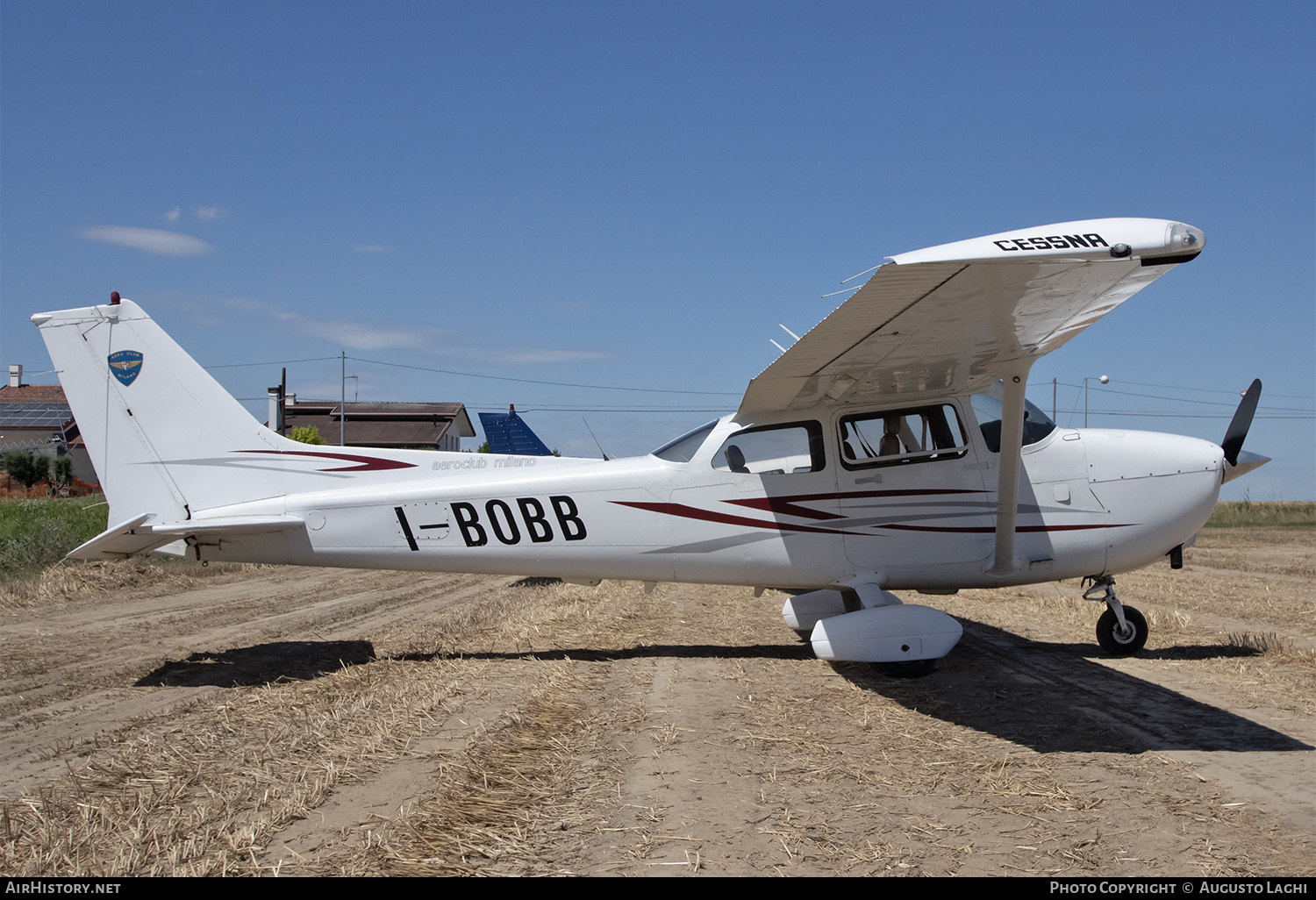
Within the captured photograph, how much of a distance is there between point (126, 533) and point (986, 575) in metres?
7.04

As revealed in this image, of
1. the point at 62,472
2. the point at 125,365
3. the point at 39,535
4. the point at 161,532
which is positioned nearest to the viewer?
the point at 161,532

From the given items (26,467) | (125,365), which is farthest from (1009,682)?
(26,467)

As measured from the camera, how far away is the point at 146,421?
729 cm

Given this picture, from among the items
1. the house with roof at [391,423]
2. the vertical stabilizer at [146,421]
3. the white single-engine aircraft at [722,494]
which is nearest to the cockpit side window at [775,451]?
the white single-engine aircraft at [722,494]

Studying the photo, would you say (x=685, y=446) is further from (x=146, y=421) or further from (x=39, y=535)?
(x=39, y=535)

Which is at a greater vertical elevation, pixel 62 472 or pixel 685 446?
pixel 685 446

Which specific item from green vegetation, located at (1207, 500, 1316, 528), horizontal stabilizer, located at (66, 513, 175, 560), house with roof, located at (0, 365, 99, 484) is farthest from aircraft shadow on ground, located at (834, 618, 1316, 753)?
house with roof, located at (0, 365, 99, 484)

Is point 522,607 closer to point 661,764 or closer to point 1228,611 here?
point 661,764

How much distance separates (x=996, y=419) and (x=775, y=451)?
189 centimetres

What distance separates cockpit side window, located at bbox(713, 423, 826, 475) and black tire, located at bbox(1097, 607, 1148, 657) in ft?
9.54

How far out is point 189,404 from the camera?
739 centimetres

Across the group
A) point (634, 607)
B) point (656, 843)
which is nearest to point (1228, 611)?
point (634, 607)

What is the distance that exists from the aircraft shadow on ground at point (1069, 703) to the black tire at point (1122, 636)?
12 centimetres

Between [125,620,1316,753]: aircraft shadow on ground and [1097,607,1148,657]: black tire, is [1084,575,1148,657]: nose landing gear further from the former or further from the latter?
[125,620,1316,753]: aircraft shadow on ground
